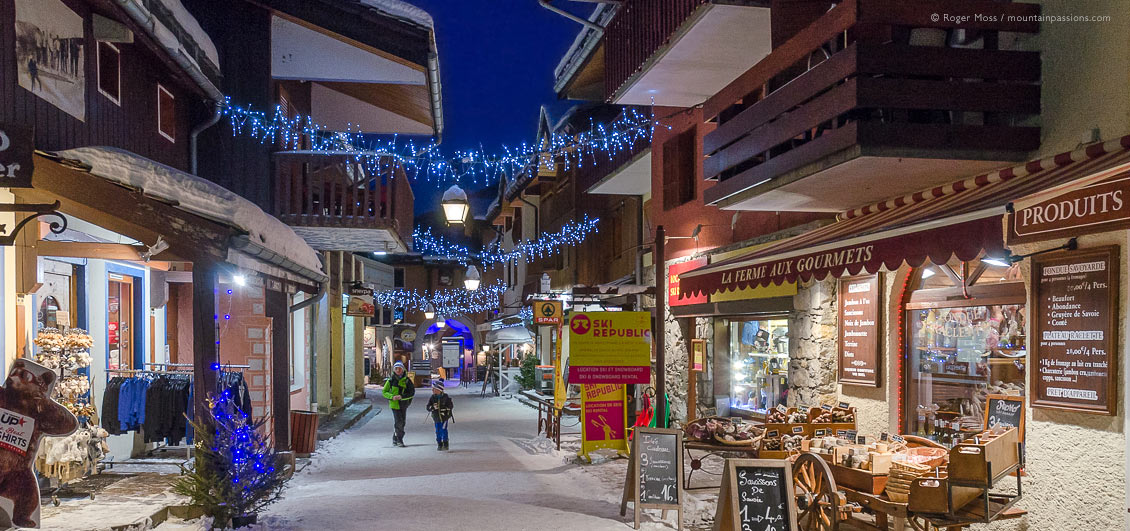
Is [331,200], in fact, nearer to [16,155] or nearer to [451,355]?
[16,155]

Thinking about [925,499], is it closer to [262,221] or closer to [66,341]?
[262,221]

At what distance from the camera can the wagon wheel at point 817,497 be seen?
621 cm

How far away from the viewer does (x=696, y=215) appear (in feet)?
49.6

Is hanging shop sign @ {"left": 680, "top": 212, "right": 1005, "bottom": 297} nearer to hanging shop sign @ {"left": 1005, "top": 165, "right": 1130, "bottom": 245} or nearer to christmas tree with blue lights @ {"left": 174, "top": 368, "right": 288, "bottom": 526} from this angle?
hanging shop sign @ {"left": 1005, "top": 165, "right": 1130, "bottom": 245}

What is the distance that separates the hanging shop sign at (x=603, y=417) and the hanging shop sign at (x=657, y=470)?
3735mm

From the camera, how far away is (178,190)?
7.07 m

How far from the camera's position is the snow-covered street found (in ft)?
27.7

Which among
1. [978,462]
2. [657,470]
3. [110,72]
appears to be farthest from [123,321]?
[978,462]

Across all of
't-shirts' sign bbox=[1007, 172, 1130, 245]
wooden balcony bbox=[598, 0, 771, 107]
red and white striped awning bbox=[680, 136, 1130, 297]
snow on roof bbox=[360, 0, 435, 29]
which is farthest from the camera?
snow on roof bbox=[360, 0, 435, 29]

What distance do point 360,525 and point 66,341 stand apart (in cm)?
384

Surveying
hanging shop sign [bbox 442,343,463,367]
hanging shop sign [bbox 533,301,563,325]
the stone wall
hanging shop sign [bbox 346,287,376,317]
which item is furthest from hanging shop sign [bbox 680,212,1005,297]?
hanging shop sign [bbox 442,343,463,367]

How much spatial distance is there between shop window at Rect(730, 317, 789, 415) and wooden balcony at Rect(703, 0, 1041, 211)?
4.80 metres

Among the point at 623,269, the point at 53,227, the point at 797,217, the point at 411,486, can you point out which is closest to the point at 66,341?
the point at 53,227

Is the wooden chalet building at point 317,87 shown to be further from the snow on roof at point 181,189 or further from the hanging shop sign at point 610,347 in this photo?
the hanging shop sign at point 610,347
